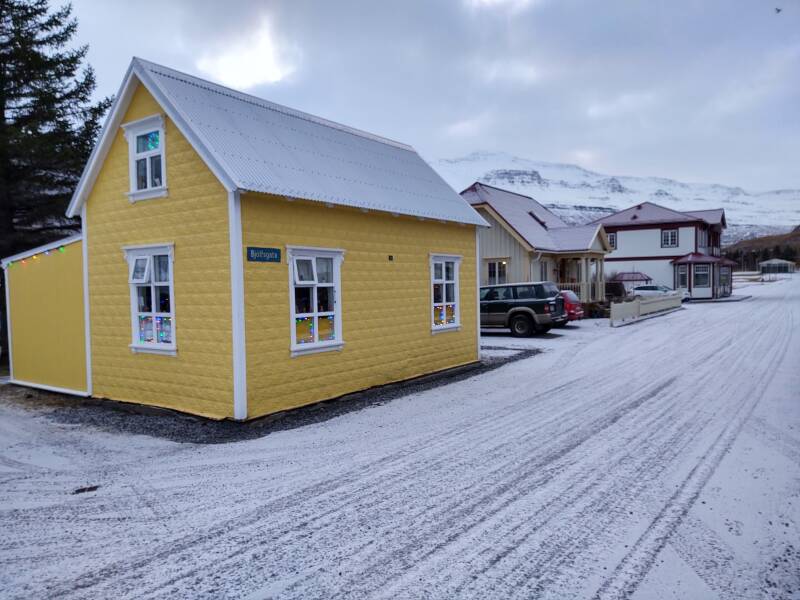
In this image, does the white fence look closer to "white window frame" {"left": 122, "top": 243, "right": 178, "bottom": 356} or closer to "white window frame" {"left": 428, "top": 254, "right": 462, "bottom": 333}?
"white window frame" {"left": 428, "top": 254, "right": 462, "bottom": 333}

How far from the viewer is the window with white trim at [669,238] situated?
42.4m

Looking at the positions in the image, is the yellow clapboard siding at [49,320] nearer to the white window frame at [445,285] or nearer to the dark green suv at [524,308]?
the white window frame at [445,285]

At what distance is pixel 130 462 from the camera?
6.98 metres

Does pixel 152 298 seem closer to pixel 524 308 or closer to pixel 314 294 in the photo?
pixel 314 294

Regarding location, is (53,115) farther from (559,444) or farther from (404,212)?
(559,444)

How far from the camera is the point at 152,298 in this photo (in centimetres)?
992

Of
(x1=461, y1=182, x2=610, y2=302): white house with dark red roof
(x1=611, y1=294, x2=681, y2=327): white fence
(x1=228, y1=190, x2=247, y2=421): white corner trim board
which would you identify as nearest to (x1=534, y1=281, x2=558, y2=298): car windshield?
(x1=611, y1=294, x2=681, y2=327): white fence

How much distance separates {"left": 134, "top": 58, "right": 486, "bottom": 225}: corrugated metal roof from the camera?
9203mm

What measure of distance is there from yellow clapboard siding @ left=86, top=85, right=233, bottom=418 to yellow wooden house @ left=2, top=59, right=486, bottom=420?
0.10 feet

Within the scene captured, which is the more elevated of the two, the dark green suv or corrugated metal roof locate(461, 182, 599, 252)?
corrugated metal roof locate(461, 182, 599, 252)

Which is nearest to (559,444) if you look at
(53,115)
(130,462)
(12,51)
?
(130,462)

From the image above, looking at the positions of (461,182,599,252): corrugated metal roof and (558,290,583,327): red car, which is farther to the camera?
(461,182,599,252): corrugated metal roof

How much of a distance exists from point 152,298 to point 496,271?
66.6 ft

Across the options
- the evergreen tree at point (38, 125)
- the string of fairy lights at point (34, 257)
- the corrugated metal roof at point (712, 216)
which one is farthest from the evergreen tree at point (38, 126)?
the corrugated metal roof at point (712, 216)
